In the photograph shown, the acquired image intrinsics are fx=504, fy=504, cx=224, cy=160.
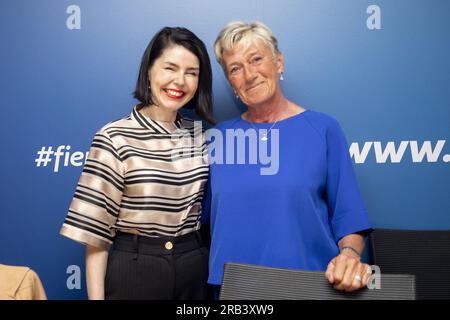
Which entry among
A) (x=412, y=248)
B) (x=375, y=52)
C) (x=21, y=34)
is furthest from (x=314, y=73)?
(x=21, y=34)

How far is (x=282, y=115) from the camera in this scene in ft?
5.90

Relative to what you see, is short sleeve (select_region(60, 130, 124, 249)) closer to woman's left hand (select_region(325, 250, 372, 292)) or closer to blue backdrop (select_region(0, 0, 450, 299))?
blue backdrop (select_region(0, 0, 450, 299))

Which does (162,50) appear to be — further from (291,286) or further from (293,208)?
(291,286)

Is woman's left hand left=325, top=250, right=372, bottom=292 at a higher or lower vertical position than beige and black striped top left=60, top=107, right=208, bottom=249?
lower

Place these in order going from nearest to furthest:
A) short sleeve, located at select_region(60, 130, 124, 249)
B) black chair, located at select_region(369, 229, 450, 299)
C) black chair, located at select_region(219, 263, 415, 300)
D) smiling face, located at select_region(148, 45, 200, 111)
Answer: black chair, located at select_region(219, 263, 415, 300)
short sleeve, located at select_region(60, 130, 124, 249)
smiling face, located at select_region(148, 45, 200, 111)
black chair, located at select_region(369, 229, 450, 299)

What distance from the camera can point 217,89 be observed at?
2.13 m

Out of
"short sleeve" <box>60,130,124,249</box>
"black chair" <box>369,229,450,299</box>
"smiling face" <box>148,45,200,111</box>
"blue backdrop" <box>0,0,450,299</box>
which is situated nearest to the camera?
"short sleeve" <box>60,130,124,249</box>

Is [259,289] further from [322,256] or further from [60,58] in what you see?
[60,58]

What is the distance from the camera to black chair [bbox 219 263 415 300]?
4.12 feet

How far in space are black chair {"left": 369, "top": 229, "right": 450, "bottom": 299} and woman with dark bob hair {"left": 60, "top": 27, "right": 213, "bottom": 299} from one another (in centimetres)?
75

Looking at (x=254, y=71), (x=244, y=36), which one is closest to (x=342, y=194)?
(x=254, y=71)

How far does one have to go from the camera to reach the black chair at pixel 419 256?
1970 mm

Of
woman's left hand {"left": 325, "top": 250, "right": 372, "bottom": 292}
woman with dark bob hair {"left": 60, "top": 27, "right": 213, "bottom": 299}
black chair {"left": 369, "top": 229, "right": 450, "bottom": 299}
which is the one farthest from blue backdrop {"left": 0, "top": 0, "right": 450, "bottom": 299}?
woman's left hand {"left": 325, "top": 250, "right": 372, "bottom": 292}

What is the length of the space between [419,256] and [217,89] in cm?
106
